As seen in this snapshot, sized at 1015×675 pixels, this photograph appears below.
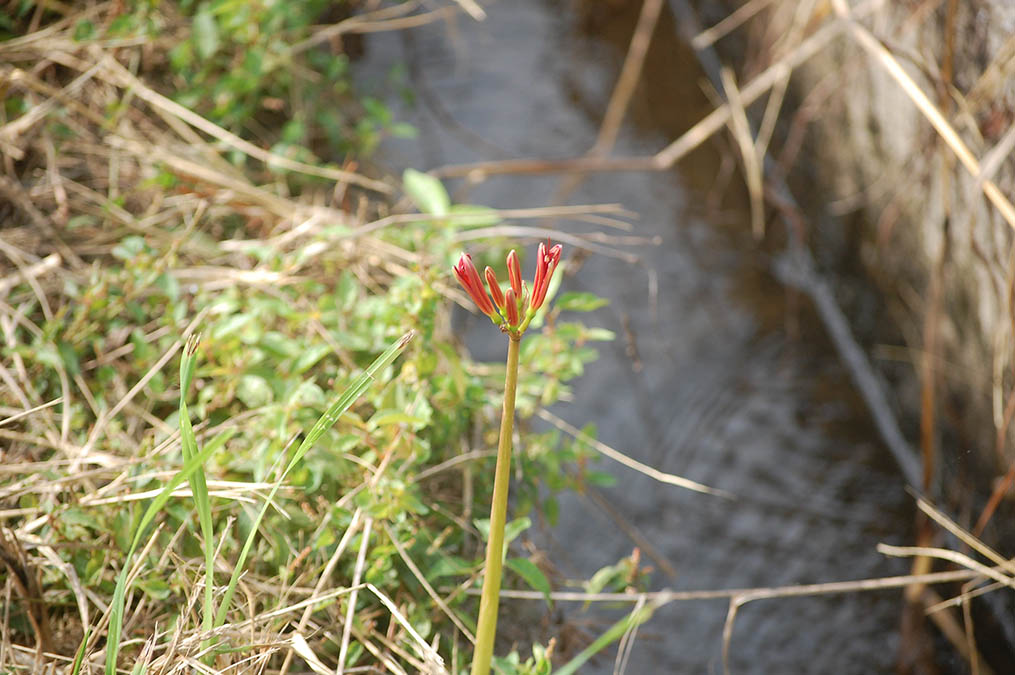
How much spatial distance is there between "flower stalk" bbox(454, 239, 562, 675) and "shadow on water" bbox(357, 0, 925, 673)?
68 cm

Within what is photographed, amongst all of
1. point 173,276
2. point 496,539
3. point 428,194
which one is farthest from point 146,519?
point 428,194

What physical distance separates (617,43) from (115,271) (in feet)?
7.47

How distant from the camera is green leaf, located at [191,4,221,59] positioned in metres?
2.08

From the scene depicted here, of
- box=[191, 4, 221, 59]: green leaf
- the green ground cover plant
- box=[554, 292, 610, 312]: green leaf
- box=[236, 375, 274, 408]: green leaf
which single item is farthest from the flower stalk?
box=[191, 4, 221, 59]: green leaf

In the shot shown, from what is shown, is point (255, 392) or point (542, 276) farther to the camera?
point (255, 392)

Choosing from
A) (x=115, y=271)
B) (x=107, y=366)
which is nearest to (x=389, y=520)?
(x=107, y=366)

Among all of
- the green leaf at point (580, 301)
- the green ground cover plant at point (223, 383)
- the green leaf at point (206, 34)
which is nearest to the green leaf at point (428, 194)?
the green ground cover plant at point (223, 383)

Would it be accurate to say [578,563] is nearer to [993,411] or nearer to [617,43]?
[993,411]

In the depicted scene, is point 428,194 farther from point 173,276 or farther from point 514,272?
point 514,272

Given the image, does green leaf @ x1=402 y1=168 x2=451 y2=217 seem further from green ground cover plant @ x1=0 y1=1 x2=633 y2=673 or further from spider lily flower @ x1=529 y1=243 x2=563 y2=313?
spider lily flower @ x1=529 y1=243 x2=563 y2=313

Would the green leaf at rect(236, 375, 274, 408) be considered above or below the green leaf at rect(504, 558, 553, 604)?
above

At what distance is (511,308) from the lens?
84 cm

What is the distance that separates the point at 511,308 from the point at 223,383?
0.90 meters

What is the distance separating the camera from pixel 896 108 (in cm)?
215
